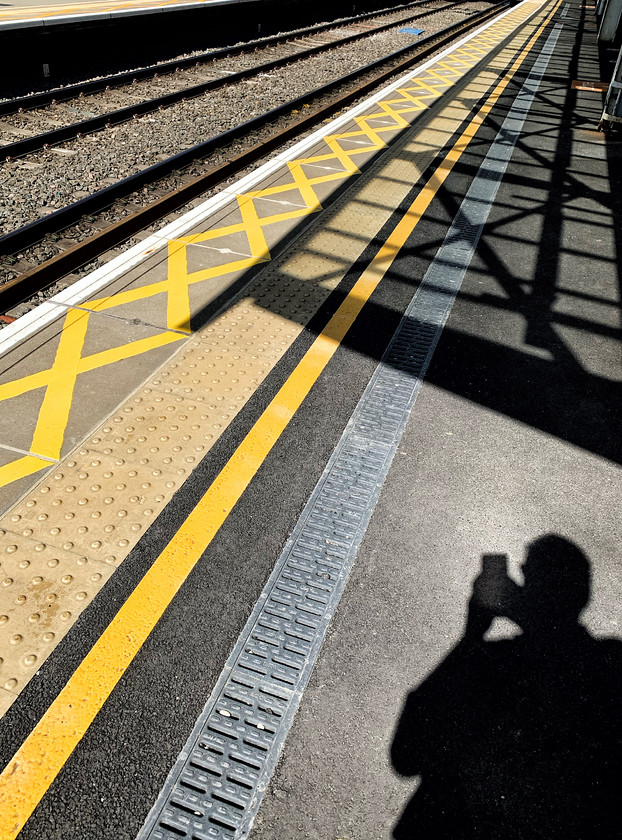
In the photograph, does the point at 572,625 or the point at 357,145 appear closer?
the point at 572,625

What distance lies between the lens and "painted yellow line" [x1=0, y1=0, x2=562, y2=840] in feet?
6.79

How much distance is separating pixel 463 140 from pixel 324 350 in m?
6.88

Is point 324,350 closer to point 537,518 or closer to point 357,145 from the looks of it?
point 537,518

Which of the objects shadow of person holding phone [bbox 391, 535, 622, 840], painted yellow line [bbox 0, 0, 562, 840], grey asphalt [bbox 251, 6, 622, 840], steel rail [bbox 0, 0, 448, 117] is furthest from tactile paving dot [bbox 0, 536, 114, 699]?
steel rail [bbox 0, 0, 448, 117]

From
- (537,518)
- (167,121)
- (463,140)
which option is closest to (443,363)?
Answer: (537,518)

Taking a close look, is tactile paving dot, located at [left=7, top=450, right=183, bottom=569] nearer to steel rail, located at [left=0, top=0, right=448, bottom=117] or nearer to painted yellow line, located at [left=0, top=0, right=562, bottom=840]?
painted yellow line, located at [left=0, top=0, right=562, bottom=840]

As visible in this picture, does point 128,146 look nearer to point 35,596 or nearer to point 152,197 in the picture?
point 152,197

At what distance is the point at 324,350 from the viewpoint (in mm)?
4367

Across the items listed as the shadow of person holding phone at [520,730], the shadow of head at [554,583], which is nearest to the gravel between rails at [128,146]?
the shadow of head at [554,583]

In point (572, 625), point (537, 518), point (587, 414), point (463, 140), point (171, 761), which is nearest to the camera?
point (171, 761)

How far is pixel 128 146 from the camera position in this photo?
8727 mm

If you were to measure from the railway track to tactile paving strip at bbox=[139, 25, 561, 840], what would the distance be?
2.95m

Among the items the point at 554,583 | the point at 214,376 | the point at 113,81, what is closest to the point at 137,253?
the point at 214,376

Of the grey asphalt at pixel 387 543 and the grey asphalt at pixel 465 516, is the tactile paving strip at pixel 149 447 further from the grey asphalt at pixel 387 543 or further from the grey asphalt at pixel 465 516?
the grey asphalt at pixel 465 516
